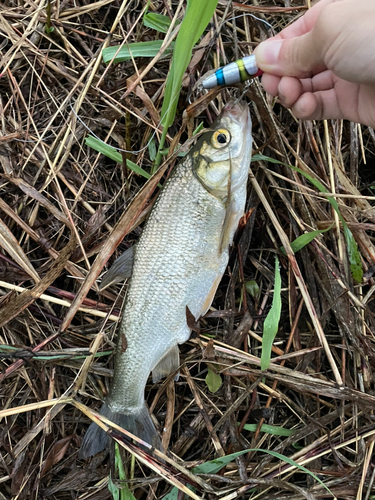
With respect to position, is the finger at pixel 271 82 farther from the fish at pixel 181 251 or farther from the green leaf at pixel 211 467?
the green leaf at pixel 211 467

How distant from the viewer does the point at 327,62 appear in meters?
1.39

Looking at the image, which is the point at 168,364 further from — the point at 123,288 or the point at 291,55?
the point at 291,55

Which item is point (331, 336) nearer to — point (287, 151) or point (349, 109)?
point (287, 151)

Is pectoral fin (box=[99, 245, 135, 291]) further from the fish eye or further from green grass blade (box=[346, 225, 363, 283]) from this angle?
green grass blade (box=[346, 225, 363, 283])

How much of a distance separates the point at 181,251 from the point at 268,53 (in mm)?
1014

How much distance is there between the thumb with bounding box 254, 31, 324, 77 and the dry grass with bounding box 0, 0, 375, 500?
0.34 meters

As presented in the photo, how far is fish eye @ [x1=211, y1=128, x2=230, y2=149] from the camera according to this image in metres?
1.68

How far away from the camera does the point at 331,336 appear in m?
2.11

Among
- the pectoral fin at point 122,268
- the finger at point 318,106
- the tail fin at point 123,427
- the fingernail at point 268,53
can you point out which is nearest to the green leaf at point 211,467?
the tail fin at point 123,427

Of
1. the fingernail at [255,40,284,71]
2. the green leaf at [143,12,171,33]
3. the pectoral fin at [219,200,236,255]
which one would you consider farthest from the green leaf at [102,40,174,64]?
the pectoral fin at [219,200,236,255]

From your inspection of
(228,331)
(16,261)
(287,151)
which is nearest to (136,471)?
(228,331)

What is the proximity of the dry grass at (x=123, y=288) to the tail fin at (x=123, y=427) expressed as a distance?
0.43ft

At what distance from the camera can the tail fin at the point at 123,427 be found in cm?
188

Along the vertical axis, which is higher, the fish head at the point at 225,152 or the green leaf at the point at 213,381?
the fish head at the point at 225,152
